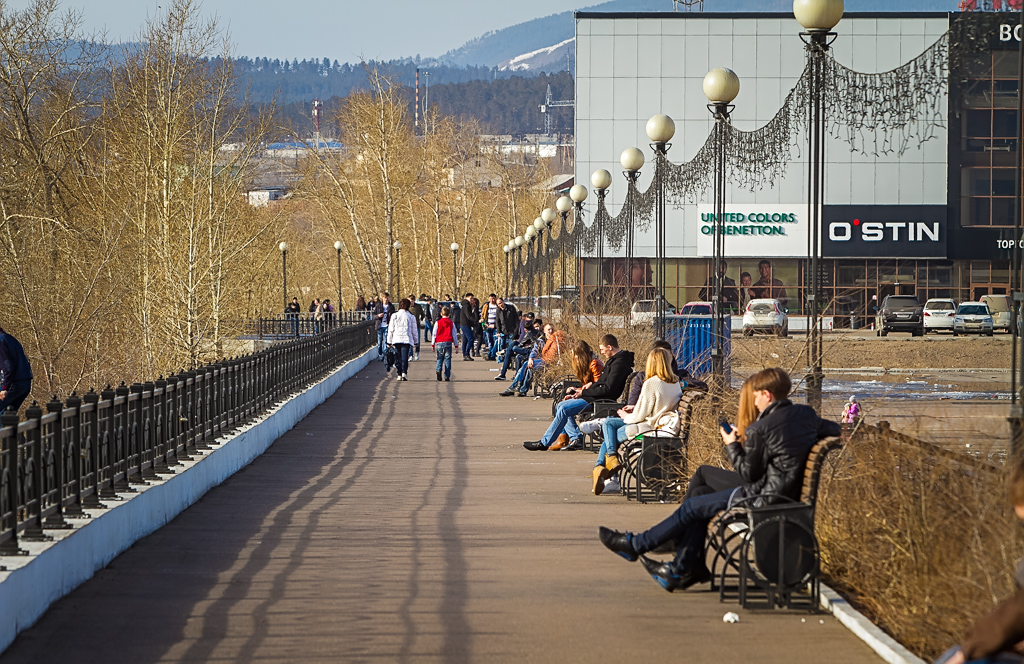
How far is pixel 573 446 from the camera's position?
52.0 ft

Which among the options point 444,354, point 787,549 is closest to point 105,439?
point 787,549

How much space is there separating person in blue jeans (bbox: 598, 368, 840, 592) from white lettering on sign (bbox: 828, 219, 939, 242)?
6072 centimetres

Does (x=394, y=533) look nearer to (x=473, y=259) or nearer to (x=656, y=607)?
(x=656, y=607)

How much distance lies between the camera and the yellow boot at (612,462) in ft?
38.4

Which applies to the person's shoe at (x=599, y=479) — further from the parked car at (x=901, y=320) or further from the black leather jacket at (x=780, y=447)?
the parked car at (x=901, y=320)

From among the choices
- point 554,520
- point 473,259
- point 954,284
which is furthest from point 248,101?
point 473,259

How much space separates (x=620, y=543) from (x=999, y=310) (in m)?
55.1

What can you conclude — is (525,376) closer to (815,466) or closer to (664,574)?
(664,574)

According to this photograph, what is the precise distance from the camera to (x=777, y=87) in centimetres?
6638

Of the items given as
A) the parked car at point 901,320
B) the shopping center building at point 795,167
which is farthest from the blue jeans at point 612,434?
the shopping center building at point 795,167

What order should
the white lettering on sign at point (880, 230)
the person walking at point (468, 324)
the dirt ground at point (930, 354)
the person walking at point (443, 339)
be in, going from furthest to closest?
the white lettering on sign at point (880, 230) → the person walking at point (468, 324) → the dirt ground at point (930, 354) → the person walking at point (443, 339)

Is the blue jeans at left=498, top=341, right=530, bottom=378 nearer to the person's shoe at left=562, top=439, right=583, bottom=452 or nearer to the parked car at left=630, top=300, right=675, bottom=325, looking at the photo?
the parked car at left=630, top=300, right=675, bottom=325

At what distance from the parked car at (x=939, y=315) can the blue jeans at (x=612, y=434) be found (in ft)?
152

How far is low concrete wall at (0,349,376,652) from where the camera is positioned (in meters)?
6.40
